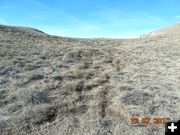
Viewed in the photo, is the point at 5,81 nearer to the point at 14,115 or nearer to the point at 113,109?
the point at 14,115

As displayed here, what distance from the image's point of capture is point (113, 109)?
915 cm

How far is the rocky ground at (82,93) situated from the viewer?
26.4ft

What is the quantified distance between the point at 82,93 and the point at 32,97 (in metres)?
2.12

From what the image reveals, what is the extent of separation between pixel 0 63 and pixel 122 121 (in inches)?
340

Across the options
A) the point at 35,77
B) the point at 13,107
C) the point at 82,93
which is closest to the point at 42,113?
A: the point at 13,107

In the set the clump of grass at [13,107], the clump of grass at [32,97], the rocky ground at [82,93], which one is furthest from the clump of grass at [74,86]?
the clump of grass at [13,107]

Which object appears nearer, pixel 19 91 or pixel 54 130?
pixel 54 130

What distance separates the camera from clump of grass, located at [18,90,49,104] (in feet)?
31.9

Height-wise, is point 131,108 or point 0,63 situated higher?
point 0,63

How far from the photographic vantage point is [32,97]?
9.97 meters

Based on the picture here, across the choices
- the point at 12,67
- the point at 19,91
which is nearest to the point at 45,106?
the point at 19,91

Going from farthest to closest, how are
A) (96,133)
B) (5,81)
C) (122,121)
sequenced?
(5,81)
(122,121)
(96,133)
